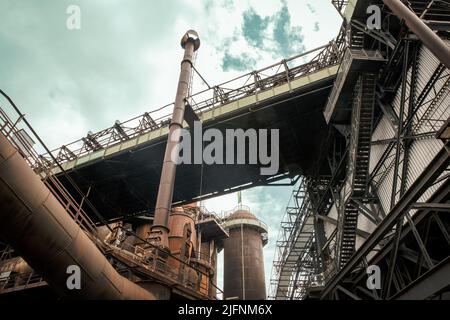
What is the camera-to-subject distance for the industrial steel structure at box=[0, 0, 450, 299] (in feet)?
24.4

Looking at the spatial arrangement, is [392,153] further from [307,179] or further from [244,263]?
[244,263]

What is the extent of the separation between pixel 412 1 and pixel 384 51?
2.02m

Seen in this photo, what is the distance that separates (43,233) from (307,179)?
56.0ft

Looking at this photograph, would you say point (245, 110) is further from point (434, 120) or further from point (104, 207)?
point (104, 207)

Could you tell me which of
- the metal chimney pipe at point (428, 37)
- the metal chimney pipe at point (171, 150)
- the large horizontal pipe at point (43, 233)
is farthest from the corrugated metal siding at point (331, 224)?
the large horizontal pipe at point (43, 233)

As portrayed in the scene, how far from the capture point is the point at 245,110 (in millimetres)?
17922

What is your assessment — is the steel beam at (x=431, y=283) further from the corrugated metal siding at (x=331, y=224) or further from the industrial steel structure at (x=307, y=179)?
the corrugated metal siding at (x=331, y=224)

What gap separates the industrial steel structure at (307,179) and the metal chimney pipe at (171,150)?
0.08 metres

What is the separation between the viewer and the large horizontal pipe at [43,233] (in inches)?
247

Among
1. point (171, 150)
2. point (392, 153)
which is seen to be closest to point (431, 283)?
point (392, 153)

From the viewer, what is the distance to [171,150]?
17469 mm

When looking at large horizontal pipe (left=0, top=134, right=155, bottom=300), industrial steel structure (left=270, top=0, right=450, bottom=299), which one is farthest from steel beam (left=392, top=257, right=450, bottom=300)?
large horizontal pipe (left=0, top=134, right=155, bottom=300)

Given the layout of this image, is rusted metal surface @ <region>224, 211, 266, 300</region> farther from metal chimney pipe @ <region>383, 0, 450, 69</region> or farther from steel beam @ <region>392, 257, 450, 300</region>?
metal chimney pipe @ <region>383, 0, 450, 69</region>
